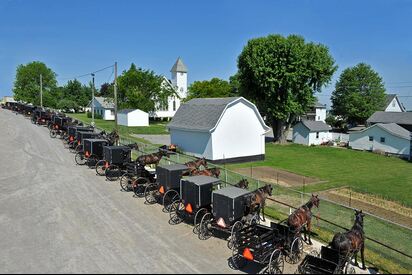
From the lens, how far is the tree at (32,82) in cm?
9450

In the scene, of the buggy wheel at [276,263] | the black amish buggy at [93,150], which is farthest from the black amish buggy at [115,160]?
the buggy wheel at [276,263]

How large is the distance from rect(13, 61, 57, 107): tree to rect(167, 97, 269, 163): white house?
2665 inches

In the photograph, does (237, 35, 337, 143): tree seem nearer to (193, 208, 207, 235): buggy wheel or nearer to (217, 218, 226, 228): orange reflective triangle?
(193, 208, 207, 235): buggy wheel

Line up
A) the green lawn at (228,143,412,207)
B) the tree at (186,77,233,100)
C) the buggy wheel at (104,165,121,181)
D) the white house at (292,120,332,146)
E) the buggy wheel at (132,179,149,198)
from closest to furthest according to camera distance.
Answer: the buggy wheel at (132,179,149,198) < the buggy wheel at (104,165,121,181) < the green lawn at (228,143,412,207) < the white house at (292,120,332,146) < the tree at (186,77,233,100)

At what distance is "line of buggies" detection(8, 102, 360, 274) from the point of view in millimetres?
10141

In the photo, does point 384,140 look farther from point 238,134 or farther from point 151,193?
point 151,193

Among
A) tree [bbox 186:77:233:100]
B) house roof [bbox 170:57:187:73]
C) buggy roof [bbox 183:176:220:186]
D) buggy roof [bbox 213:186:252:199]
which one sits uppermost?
house roof [bbox 170:57:187:73]

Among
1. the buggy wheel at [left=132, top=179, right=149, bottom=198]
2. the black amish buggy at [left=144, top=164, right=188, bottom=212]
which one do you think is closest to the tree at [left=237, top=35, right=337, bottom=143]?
the buggy wheel at [left=132, top=179, right=149, bottom=198]

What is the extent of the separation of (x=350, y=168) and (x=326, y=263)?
28243mm

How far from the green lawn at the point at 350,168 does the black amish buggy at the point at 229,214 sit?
44.4 ft

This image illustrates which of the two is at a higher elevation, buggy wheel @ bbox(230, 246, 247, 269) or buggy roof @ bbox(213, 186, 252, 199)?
buggy roof @ bbox(213, 186, 252, 199)

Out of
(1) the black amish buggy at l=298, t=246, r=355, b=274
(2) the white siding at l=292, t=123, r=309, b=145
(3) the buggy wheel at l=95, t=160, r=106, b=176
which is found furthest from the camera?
(2) the white siding at l=292, t=123, r=309, b=145

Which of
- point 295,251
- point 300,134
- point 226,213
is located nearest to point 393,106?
point 300,134

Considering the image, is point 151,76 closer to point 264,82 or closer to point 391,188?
point 264,82
